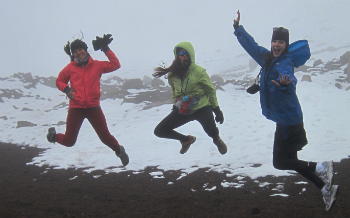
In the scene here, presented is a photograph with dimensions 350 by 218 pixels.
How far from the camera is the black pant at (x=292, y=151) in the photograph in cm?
290

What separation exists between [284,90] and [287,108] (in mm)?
198

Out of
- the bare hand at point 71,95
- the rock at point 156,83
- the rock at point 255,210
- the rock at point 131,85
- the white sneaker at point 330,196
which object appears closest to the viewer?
the white sneaker at point 330,196

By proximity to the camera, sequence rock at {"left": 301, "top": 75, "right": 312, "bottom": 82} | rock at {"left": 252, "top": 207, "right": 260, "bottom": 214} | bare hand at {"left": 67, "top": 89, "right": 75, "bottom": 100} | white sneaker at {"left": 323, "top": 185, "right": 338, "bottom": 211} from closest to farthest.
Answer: white sneaker at {"left": 323, "top": 185, "right": 338, "bottom": 211}
rock at {"left": 252, "top": 207, "right": 260, "bottom": 214}
bare hand at {"left": 67, "top": 89, "right": 75, "bottom": 100}
rock at {"left": 301, "top": 75, "right": 312, "bottom": 82}

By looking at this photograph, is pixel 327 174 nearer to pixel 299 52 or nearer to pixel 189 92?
pixel 299 52

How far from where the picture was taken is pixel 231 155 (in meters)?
6.68

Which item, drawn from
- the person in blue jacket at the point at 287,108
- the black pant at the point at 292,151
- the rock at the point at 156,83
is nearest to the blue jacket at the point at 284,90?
the person in blue jacket at the point at 287,108

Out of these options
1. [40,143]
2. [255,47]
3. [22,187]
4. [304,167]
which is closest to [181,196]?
[304,167]

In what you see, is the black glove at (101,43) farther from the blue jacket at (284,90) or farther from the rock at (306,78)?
the rock at (306,78)

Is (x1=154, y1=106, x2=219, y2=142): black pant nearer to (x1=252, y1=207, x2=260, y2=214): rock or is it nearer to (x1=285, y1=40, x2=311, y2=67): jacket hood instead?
(x1=252, y1=207, x2=260, y2=214): rock

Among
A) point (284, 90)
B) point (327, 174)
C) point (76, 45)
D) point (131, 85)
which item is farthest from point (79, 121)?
point (131, 85)

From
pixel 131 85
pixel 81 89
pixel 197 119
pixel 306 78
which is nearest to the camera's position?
pixel 81 89

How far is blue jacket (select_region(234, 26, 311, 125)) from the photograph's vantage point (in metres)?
2.85

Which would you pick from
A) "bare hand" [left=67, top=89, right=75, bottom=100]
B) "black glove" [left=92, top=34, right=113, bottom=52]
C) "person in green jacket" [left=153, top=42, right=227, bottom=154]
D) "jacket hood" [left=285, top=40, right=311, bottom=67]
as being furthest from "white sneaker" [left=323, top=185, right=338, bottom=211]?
"black glove" [left=92, top=34, right=113, bottom=52]

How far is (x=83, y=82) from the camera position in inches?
167
